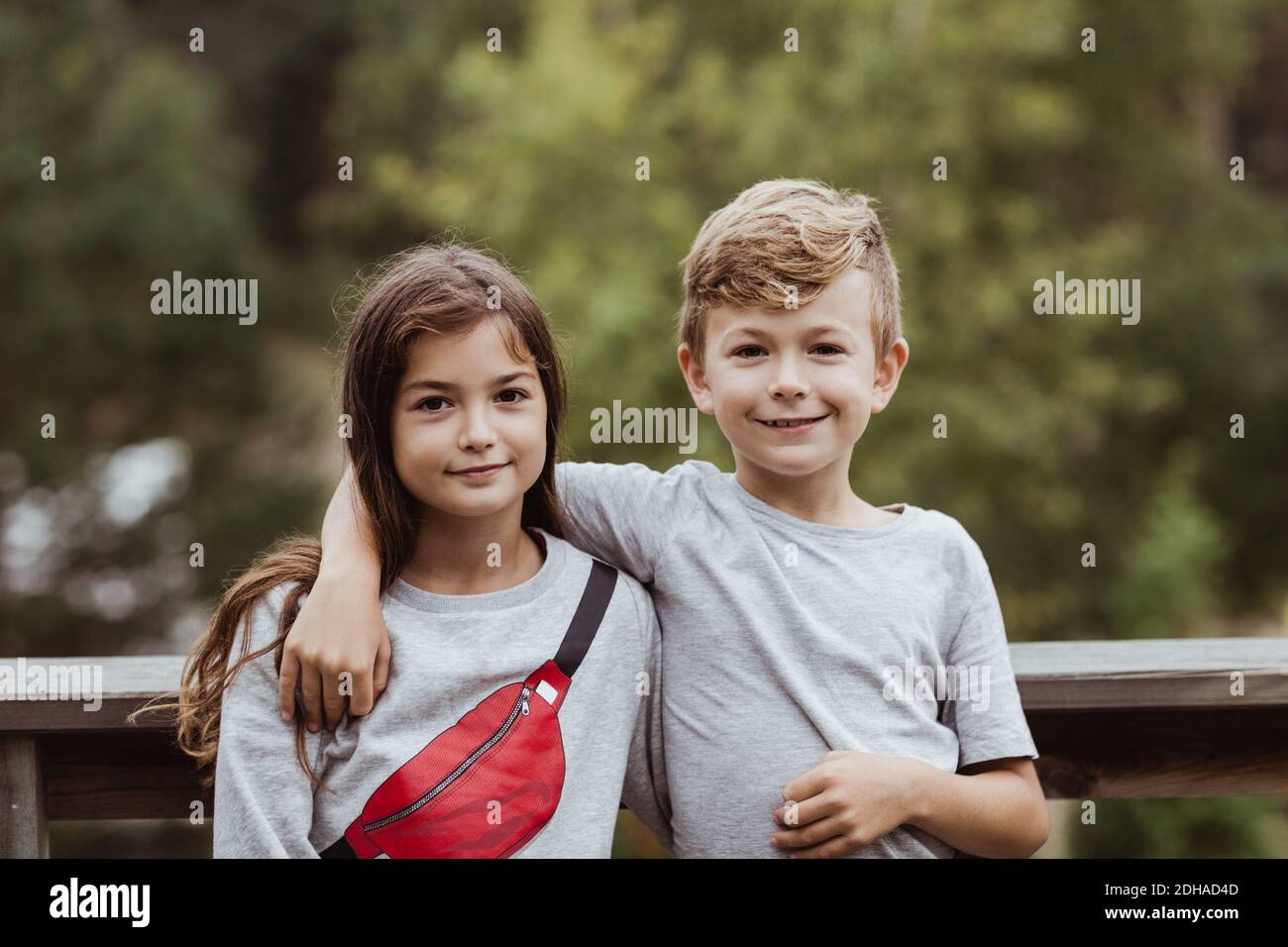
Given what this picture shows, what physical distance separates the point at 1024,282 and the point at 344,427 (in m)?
6.56

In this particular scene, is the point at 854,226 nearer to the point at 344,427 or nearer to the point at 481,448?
the point at 481,448

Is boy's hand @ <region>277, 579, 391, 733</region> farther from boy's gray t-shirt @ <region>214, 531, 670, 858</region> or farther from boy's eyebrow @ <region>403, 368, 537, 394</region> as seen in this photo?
boy's eyebrow @ <region>403, 368, 537, 394</region>

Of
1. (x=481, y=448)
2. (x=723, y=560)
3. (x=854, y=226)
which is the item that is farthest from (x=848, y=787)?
(x=854, y=226)

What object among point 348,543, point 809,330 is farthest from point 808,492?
point 348,543

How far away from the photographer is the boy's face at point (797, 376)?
1.82m

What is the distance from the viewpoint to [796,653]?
5.95 ft

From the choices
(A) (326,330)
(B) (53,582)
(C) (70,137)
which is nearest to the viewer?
(B) (53,582)

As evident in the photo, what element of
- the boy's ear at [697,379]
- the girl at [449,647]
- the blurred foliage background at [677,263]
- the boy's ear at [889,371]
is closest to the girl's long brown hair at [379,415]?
the girl at [449,647]

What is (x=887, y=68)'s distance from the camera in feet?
23.6

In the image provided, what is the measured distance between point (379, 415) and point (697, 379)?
1.59 feet

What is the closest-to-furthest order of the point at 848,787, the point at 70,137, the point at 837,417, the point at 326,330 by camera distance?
the point at 848,787, the point at 837,417, the point at 70,137, the point at 326,330

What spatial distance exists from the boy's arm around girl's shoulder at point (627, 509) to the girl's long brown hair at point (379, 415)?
0.12 meters

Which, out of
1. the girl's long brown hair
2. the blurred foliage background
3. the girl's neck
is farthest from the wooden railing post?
the blurred foliage background

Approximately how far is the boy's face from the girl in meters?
0.26
